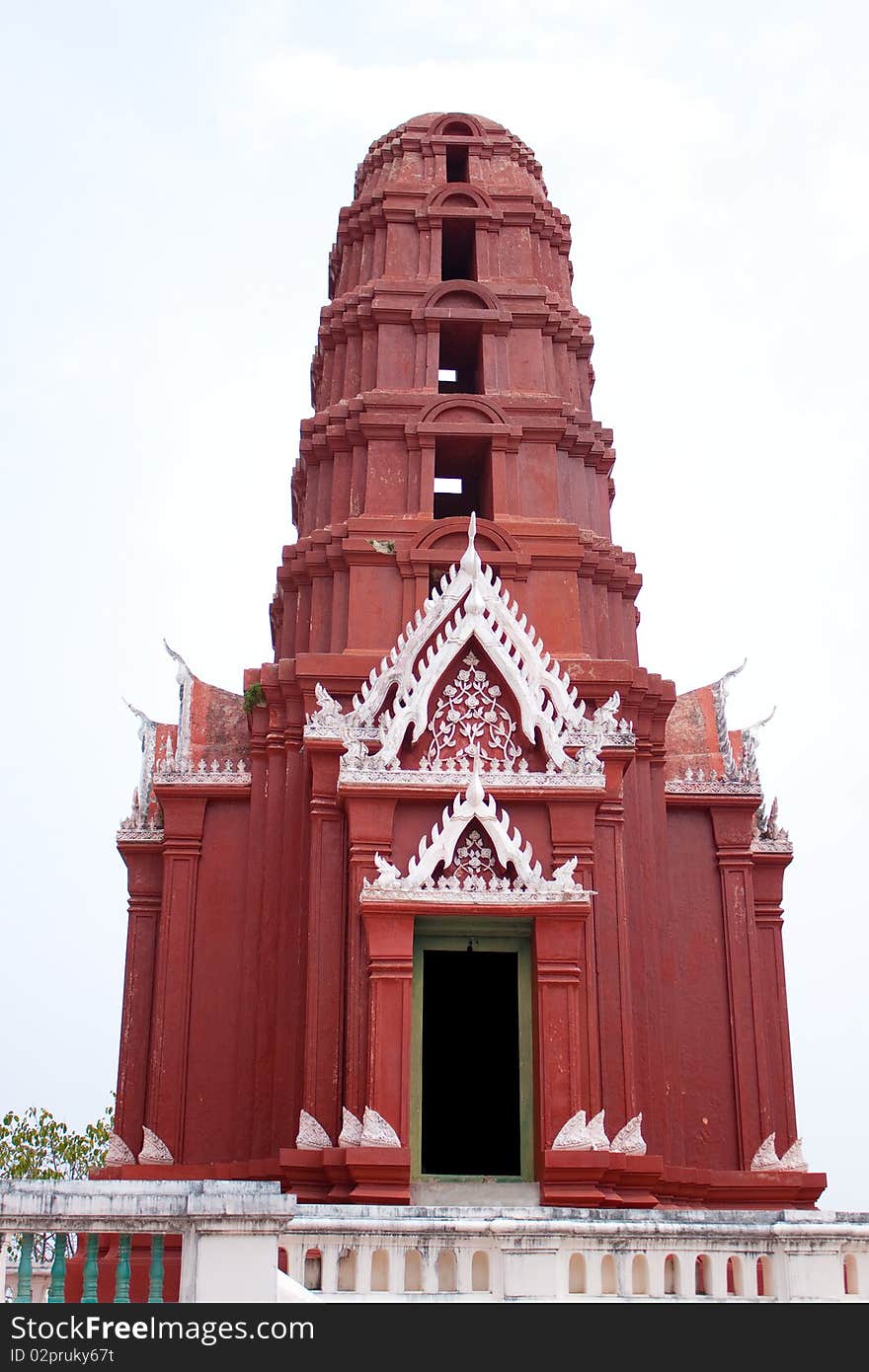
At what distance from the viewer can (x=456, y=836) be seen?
12.4 meters

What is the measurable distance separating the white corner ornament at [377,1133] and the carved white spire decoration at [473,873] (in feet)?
5.33

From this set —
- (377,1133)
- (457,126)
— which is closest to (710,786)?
(377,1133)

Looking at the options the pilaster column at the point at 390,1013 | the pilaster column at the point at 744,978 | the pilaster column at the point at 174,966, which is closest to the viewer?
the pilaster column at the point at 390,1013

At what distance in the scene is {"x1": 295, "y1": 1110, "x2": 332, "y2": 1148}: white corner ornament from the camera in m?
12.5

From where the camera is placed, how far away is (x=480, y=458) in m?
17.1

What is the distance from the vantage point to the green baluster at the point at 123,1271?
266 inches

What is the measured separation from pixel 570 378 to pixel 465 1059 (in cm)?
758

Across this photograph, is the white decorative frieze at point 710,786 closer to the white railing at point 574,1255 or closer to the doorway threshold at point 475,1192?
the doorway threshold at point 475,1192

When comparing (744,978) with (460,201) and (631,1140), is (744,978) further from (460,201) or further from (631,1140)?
(460,201)

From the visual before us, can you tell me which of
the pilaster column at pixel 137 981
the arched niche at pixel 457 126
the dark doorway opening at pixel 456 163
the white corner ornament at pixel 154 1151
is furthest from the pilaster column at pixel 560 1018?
the arched niche at pixel 457 126

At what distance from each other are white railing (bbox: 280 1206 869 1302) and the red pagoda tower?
3.58 m

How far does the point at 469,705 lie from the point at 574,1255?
6.14 meters
